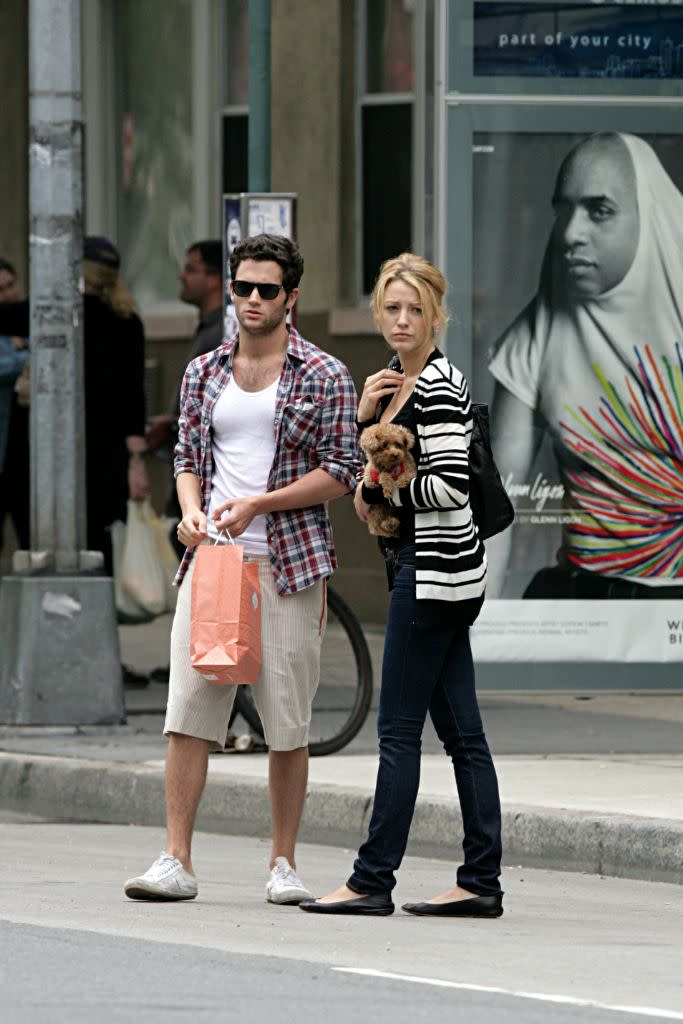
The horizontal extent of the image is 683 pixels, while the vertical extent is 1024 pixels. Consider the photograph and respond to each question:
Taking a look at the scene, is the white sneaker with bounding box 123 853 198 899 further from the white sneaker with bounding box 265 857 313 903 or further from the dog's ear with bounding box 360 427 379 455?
the dog's ear with bounding box 360 427 379 455

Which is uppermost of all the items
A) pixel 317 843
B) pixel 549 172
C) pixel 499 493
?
pixel 549 172

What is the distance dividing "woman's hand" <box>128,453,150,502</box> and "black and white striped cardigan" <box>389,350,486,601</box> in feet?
18.0

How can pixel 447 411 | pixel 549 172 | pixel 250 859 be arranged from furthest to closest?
pixel 549 172 → pixel 250 859 → pixel 447 411

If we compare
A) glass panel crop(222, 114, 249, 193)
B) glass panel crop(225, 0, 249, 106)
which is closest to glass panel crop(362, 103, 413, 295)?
glass panel crop(222, 114, 249, 193)

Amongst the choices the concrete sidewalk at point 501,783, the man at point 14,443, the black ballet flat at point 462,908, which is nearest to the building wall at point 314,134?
the man at point 14,443

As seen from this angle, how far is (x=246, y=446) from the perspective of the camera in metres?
7.45

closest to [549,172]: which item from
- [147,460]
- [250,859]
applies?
[250,859]

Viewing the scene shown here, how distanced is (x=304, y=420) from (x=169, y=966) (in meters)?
1.82

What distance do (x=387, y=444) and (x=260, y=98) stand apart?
4160 millimetres

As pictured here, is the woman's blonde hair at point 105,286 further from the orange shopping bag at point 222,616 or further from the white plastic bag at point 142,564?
the orange shopping bag at point 222,616

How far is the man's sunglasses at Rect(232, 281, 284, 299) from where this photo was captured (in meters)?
7.46

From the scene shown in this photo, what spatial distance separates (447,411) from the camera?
23.5ft

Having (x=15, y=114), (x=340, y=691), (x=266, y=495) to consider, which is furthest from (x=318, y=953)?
(x=15, y=114)

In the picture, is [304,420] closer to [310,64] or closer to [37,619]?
[37,619]
